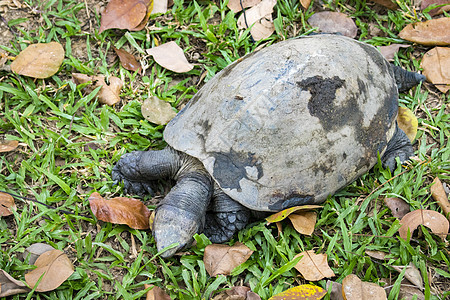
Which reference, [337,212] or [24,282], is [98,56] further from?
[337,212]

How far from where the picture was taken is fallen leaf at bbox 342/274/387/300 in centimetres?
310

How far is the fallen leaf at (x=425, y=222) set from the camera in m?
3.50

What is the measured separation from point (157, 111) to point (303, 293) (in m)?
2.19

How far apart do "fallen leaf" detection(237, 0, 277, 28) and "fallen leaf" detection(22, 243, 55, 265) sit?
3.06 meters

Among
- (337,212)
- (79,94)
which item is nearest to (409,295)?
(337,212)

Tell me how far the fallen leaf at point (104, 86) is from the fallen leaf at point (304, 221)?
2.13 m

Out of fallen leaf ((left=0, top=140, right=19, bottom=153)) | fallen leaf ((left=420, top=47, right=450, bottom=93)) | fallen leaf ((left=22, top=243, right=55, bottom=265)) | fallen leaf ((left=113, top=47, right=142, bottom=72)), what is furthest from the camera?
fallen leaf ((left=113, top=47, right=142, bottom=72))

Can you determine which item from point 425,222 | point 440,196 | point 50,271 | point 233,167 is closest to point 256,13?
point 233,167

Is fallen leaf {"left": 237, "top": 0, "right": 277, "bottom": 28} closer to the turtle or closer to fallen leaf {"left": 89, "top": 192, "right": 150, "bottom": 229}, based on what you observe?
the turtle

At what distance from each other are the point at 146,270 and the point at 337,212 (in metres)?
1.61

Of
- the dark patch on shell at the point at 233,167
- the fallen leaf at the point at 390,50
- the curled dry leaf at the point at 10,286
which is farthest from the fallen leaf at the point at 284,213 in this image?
the fallen leaf at the point at 390,50

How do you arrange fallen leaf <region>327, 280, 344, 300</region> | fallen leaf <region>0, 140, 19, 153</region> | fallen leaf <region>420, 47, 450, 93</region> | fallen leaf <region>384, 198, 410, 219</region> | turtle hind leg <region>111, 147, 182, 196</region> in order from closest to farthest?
fallen leaf <region>327, 280, 344, 300</region> < fallen leaf <region>384, 198, 410, 219</region> < turtle hind leg <region>111, 147, 182, 196</region> < fallen leaf <region>0, 140, 19, 153</region> < fallen leaf <region>420, 47, 450, 93</region>

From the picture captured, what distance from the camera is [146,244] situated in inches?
141

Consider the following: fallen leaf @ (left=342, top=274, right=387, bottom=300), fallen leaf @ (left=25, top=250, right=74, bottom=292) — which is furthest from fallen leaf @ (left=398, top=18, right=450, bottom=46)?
fallen leaf @ (left=25, top=250, right=74, bottom=292)
